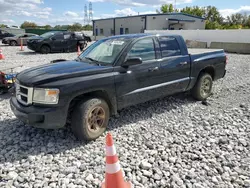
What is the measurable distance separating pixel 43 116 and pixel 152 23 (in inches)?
1311

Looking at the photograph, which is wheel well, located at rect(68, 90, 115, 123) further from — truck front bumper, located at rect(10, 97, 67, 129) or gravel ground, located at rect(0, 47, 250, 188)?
gravel ground, located at rect(0, 47, 250, 188)

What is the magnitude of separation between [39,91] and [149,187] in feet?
6.76

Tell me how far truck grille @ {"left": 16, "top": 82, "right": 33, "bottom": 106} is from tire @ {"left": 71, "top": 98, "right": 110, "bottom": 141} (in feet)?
2.33

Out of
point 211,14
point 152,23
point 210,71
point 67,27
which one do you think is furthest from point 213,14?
point 210,71

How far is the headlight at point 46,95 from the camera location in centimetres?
321

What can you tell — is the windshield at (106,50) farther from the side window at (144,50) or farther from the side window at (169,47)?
the side window at (169,47)

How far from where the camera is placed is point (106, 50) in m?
4.37

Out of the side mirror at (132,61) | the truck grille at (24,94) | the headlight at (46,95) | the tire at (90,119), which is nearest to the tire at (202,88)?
the side mirror at (132,61)

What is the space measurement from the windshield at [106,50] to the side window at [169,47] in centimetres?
87

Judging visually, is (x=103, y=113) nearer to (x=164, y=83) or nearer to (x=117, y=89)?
(x=117, y=89)

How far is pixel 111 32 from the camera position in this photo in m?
41.4

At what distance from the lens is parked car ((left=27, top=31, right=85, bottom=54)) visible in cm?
1555

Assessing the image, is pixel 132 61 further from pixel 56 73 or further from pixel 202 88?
pixel 202 88

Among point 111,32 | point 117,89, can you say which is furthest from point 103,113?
point 111,32
